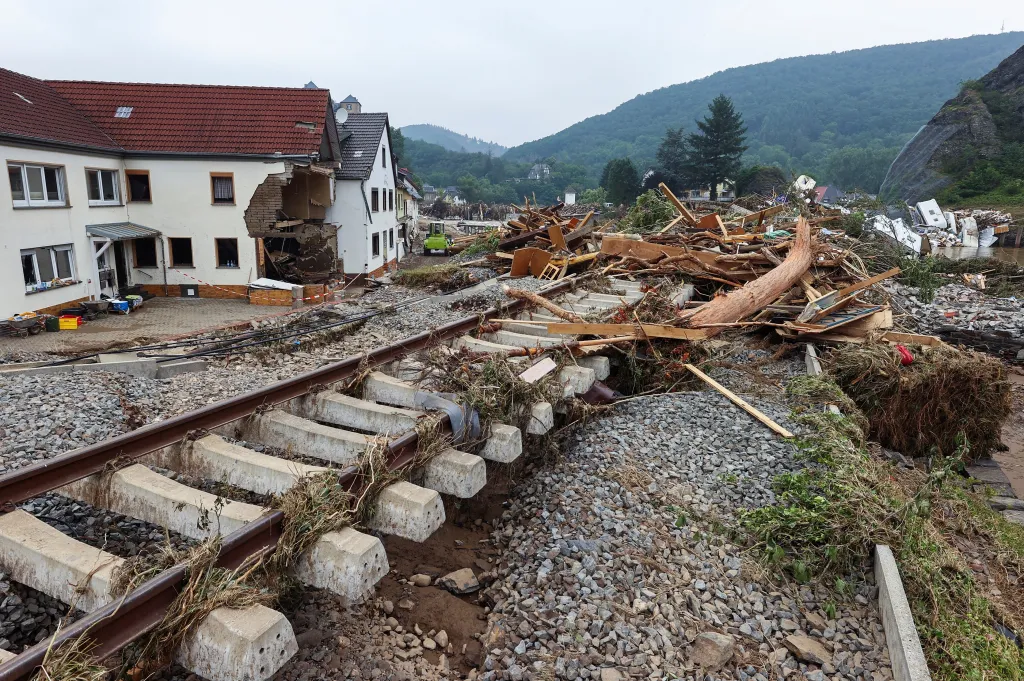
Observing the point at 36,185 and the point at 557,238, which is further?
the point at 36,185

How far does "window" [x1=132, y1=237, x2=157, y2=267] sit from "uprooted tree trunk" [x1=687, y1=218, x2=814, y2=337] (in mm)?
20896

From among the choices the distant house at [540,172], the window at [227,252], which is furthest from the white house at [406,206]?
the distant house at [540,172]

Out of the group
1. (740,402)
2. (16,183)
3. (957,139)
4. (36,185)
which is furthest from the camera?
(957,139)

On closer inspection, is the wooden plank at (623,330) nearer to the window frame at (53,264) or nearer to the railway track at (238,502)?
the railway track at (238,502)

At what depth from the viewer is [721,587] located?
4.32m

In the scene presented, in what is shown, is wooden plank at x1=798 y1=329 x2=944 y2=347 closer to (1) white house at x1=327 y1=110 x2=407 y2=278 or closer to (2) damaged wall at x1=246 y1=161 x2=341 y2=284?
(2) damaged wall at x1=246 y1=161 x2=341 y2=284

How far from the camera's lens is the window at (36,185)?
53.8 feet

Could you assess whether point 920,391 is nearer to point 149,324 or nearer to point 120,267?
point 149,324

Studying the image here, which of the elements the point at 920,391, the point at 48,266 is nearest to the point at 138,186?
the point at 48,266

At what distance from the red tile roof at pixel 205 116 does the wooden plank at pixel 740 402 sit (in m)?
19.0

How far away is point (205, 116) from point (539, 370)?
884 inches

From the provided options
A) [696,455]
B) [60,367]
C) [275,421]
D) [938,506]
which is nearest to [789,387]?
[938,506]

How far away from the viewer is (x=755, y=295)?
9719mm

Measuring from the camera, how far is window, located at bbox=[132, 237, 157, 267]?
73.7ft
